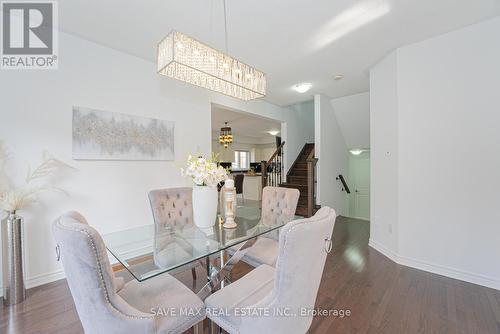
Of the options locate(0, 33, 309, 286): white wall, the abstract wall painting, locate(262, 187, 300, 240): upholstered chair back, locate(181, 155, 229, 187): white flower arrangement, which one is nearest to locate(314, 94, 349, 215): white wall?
locate(262, 187, 300, 240): upholstered chair back

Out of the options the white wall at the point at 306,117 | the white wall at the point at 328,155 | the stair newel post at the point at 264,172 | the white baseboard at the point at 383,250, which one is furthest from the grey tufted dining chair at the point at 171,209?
the white wall at the point at 306,117

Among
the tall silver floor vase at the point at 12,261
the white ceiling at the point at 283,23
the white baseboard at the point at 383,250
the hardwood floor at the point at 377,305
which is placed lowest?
the hardwood floor at the point at 377,305

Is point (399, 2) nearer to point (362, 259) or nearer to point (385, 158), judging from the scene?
point (385, 158)

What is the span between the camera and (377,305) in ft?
6.28

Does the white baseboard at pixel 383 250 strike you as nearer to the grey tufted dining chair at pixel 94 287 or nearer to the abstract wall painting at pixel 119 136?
the grey tufted dining chair at pixel 94 287

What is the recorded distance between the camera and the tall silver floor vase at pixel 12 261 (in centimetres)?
193

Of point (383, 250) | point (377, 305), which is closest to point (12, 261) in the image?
point (377, 305)

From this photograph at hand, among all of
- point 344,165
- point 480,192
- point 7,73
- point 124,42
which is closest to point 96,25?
A: point 124,42

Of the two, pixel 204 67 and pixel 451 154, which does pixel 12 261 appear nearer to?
pixel 204 67

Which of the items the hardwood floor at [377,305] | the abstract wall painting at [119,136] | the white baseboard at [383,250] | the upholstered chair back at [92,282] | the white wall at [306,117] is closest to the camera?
the upholstered chair back at [92,282]

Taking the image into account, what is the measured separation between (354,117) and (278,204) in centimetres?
379

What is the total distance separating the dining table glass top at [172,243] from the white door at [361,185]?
16.0 feet

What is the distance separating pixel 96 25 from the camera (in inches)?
90.2

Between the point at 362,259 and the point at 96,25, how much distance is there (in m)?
4.31
